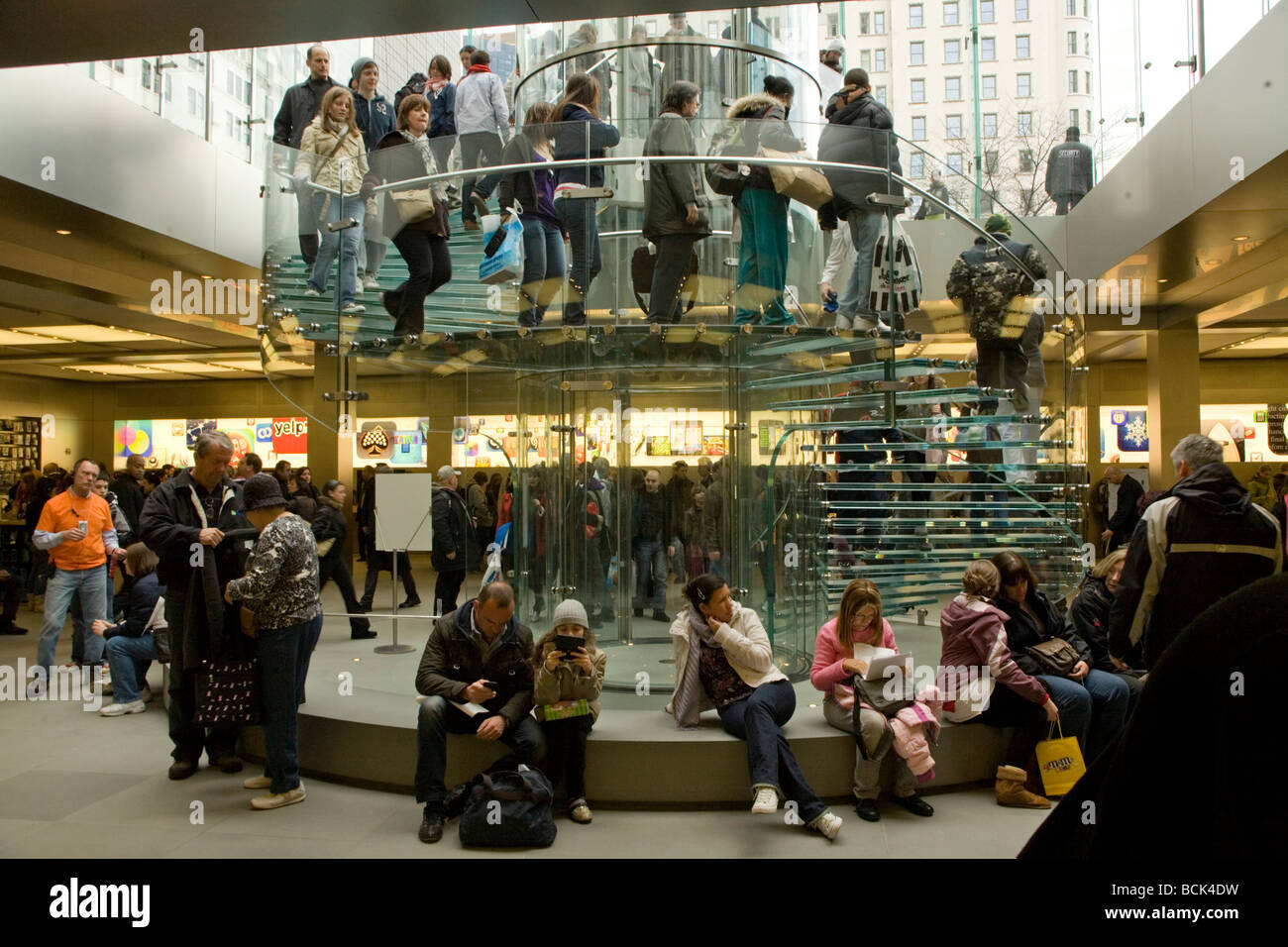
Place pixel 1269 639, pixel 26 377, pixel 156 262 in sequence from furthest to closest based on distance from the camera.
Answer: pixel 26 377, pixel 156 262, pixel 1269 639

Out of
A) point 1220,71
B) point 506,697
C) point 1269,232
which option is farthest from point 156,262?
point 1269,232

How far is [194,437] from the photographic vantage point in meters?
22.3

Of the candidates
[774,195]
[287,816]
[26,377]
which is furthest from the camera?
[26,377]

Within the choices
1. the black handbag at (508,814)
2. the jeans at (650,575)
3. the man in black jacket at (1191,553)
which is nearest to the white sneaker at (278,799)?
the black handbag at (508,814)

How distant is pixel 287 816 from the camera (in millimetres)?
4832

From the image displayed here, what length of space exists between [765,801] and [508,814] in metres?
1.22

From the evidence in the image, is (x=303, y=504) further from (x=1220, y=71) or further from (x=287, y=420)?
(x=287, y=420)

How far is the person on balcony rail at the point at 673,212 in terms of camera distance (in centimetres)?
631

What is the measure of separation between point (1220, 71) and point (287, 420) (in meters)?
19.4

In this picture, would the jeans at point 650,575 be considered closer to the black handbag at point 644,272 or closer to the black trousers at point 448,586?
the black handbag at point 644,272

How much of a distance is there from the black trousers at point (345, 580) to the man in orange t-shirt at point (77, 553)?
70.0 inches

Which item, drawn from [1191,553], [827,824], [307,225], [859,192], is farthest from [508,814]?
[307,225]

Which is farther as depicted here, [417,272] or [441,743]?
[417,272]

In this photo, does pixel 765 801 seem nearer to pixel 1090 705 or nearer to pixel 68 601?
pixel 1090 705
